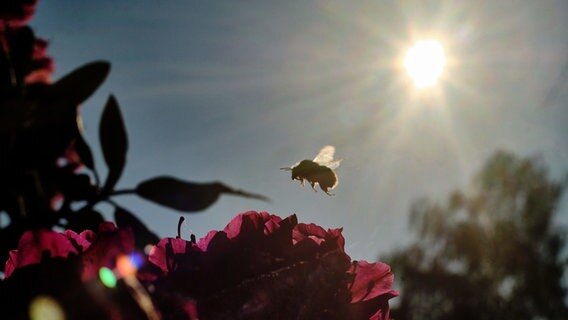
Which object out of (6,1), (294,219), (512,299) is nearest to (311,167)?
(294,219)

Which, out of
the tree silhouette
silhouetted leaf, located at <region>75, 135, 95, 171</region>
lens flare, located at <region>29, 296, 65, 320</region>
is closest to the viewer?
lens flare, located at <region>29, 296, 65, 320</region>

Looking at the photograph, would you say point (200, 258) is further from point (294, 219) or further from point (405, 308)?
point (405, 308)

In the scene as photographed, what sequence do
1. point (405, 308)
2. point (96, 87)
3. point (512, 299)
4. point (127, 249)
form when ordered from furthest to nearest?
1. point (405, 308)
2. point (512, 299)
3. point (96, 87)
4. point (127, 249)

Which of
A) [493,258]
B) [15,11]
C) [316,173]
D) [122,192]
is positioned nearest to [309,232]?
[316,173]

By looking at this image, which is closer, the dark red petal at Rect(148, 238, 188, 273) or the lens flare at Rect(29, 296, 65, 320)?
the lens flare at Rect(29, 296, 65, 320)

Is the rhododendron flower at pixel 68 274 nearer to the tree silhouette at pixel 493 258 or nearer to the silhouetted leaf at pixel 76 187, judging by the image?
the silhouetted leaf at pixel 76 187

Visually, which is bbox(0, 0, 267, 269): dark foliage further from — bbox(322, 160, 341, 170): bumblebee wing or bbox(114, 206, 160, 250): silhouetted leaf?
bbox(322, 160, 341, 170): bumblebee wing

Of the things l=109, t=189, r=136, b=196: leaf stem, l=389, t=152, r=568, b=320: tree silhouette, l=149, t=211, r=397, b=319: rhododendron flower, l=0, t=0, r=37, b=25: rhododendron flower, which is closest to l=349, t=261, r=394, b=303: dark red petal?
l=149, t=211, r=397, b=319: rhododendron flower
